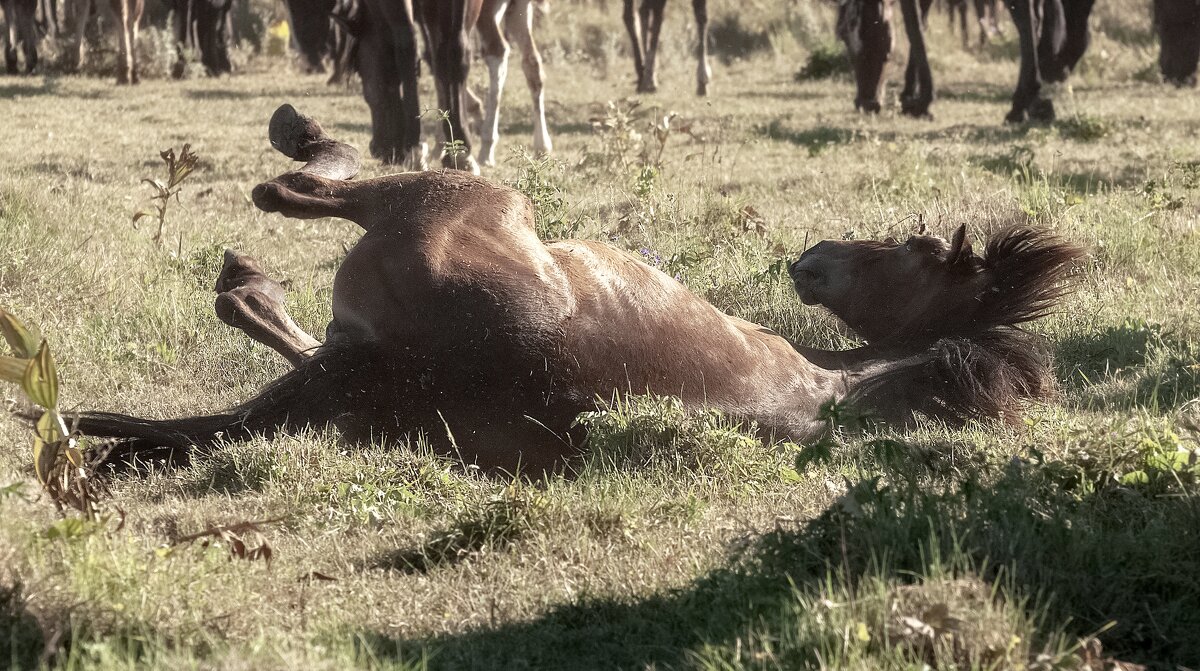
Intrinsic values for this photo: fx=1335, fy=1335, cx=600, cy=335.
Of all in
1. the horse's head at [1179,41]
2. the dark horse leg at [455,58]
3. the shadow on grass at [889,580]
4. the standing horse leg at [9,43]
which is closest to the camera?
the shadow on grass at [889,580]

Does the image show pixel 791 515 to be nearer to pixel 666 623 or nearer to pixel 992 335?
pixel 666 623

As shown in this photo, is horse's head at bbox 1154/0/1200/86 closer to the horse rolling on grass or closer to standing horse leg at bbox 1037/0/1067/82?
standing horse leg at bbox 1037/0/1067/82

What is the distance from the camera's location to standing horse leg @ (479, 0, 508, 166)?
1004 centimetres

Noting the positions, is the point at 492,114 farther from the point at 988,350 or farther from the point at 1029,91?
the point at 988,350

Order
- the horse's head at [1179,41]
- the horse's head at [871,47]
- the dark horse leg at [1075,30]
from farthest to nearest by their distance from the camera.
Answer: the dark horse leg at [1075,30] → the horse's head at [1179,41] → the horse's head at [871,47]

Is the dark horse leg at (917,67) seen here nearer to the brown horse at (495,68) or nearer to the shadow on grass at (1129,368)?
the brown horse at (495,68)

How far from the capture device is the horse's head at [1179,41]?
15.2 metres

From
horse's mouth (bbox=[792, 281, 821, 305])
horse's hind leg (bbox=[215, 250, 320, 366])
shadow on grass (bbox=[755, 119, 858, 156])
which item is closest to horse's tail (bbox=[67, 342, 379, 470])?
horse's hind leg (bbox=[215, 250, 320, 366])

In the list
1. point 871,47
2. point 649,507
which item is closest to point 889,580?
point 649,507

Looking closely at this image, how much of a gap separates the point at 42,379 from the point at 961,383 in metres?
2.85

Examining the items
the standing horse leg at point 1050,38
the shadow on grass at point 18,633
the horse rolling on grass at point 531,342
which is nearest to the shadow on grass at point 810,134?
the standing horse leg at point 1050,38

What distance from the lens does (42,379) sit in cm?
321

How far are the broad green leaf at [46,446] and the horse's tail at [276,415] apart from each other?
609mm

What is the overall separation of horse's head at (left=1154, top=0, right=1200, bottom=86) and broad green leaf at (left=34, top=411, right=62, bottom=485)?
14.7 m
